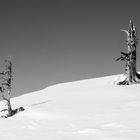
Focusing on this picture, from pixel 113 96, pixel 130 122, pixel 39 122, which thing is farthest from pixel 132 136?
pixel 113 96

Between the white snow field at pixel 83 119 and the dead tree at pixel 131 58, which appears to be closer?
the white snow field at pixel 83 119

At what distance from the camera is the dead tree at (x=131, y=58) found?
38862 millimetres

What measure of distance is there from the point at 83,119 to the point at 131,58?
21130 millimetres

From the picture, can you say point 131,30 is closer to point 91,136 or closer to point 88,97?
point 88,97

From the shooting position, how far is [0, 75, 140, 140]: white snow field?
613 inches

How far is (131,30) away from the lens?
42125 mm

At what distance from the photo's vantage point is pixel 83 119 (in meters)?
21.0

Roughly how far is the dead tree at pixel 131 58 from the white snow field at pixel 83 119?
729cm

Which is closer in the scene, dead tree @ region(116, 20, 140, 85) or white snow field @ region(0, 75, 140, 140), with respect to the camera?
white snow field @ region(0, 75, 140, 140)

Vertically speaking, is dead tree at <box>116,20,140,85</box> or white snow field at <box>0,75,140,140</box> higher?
dead tree at <box>116,20,140,85</box>

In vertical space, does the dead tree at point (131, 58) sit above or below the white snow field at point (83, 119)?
above

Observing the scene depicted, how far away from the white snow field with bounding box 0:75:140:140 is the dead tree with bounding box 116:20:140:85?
729cm

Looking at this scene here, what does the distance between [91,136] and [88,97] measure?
46.6 feet

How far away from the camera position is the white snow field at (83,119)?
51.1 ft
